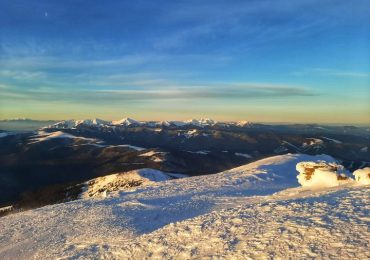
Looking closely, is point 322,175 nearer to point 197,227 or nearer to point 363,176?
point 363,176

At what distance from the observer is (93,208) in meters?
29.9

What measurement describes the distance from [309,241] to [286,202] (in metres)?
5.51

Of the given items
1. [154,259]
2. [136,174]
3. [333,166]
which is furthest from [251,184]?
[136,174]

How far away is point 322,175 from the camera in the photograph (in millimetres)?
28094

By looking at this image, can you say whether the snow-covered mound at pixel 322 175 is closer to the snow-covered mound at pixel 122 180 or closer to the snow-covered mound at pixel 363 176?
the snow-covered mound at pixel 363 176

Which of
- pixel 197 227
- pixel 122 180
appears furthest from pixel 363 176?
pixel 122 180

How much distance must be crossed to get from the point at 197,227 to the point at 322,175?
13.7 meters

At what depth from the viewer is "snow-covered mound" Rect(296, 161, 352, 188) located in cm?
2622

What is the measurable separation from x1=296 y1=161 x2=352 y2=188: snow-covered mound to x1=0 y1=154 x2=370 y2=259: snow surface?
8.32 feet

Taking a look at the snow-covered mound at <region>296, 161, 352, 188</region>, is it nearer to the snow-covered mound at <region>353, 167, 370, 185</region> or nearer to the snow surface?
the snow-covered mound at <region>353, 167, 370, 185</region>

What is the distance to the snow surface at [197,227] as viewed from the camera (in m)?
14.2

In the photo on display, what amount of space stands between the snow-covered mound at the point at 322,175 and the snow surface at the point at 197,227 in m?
A: 2.54

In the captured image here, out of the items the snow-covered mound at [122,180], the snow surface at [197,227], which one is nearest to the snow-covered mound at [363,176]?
the snow surface at [197,227]

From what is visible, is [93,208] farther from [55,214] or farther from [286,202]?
[286,202]
